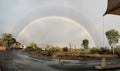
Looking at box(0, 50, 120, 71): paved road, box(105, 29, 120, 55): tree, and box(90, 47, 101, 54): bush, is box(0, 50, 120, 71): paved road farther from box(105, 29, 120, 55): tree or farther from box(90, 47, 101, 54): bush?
box(105, 29, 120, 55): tree

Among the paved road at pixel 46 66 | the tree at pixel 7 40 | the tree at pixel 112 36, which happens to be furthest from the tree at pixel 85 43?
the tree at pixel 7 40

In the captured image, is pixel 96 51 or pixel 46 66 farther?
pixel 96 51

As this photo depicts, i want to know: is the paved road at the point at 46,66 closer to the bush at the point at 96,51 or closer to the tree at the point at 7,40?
the bush at the point at 96,51

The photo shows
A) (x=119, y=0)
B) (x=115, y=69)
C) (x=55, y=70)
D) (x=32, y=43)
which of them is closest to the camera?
(x=119, y=0)

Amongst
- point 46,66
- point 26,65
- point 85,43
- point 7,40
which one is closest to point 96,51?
point 85,43

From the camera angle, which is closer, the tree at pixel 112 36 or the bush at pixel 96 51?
the bush at pixel 96 51

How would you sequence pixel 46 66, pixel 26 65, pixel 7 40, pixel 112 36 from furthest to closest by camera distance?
1. pixel 7 40
2. pixel 112 36
3. pixel 26 65
4. pixel 46 66

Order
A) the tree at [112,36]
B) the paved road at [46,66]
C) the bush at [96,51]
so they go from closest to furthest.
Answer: the paved road at [46,66], the bush at [96,51], the tree at [112,36]

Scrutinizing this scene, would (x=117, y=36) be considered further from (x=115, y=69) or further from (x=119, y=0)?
(x=119, y=0)

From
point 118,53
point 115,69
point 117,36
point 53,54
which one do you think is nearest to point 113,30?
point 117,36

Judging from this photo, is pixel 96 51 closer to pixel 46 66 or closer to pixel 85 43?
pixel 85 43

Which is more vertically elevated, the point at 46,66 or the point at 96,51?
the point at 96,51

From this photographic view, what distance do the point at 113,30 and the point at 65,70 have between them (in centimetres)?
2355

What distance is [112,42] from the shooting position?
33688mm
